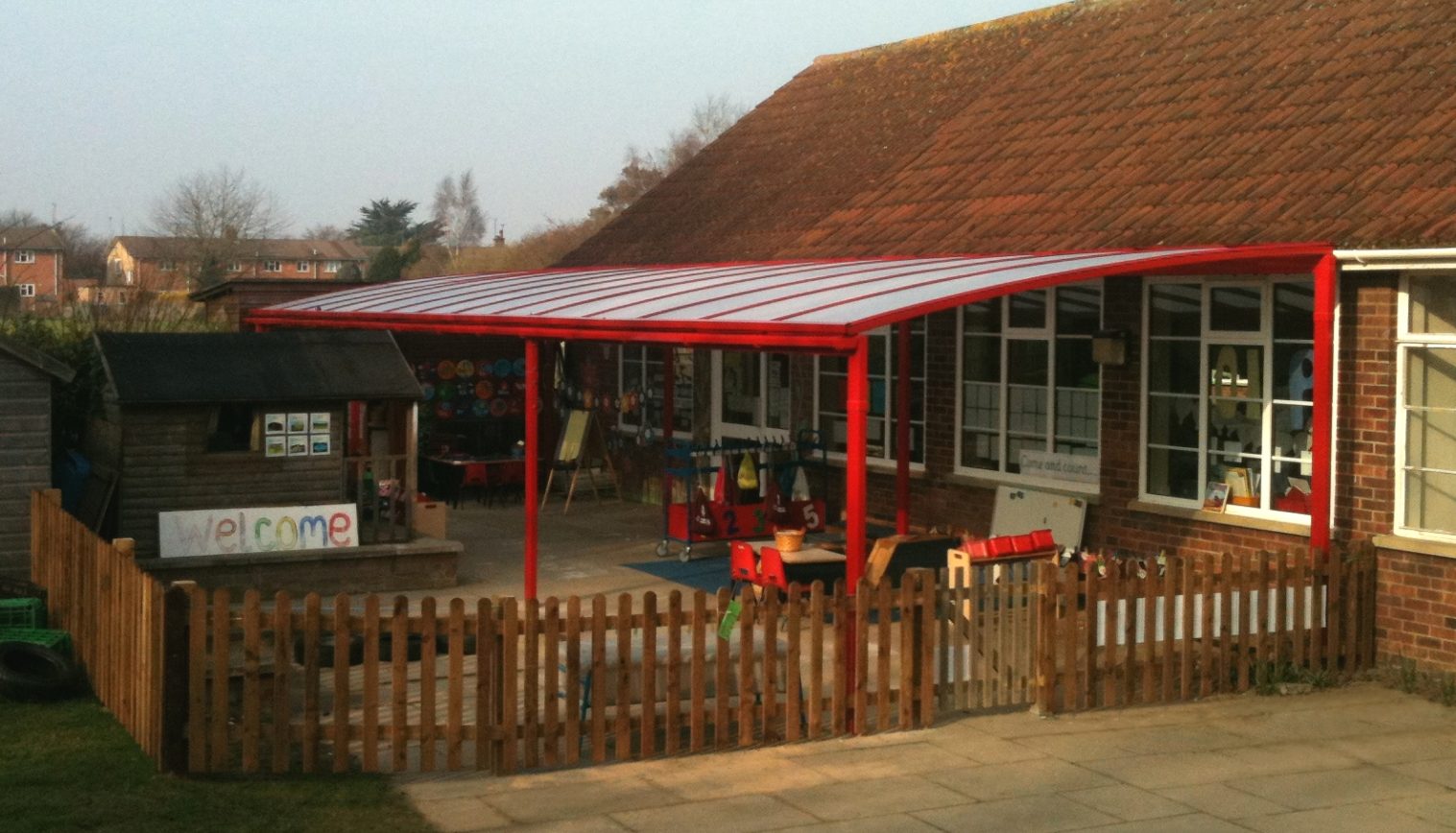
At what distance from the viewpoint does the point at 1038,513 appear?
46.4ft

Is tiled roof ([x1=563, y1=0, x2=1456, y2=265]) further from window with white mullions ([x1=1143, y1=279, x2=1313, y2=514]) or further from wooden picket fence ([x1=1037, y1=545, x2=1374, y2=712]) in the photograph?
wooden picket fence ([x1=1037, y1=545, x2=1374, y2=712])

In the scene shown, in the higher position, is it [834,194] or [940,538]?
[834,194]

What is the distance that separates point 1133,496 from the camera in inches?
520

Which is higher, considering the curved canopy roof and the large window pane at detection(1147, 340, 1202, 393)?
the curved canopy roof

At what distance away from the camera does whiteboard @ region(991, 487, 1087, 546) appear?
13703mm

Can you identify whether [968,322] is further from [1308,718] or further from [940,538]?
[1308,718]

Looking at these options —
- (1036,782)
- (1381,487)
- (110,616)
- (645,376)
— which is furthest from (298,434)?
(1381,487)

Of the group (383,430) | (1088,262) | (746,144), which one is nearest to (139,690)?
(1088,262)

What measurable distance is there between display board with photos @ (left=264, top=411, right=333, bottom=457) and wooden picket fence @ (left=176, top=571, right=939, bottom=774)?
4.85m

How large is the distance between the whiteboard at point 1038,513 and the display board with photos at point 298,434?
6.07m

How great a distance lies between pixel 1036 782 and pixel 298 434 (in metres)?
8.26

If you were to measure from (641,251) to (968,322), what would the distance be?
6337 millimetres

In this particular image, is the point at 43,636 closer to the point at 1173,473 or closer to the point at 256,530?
the point at 256,530

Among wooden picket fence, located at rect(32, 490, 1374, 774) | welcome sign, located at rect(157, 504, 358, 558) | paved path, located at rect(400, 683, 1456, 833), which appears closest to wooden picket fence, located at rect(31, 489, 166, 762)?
wooden picket fence, located at rect(32, 490, 1374, 774)
